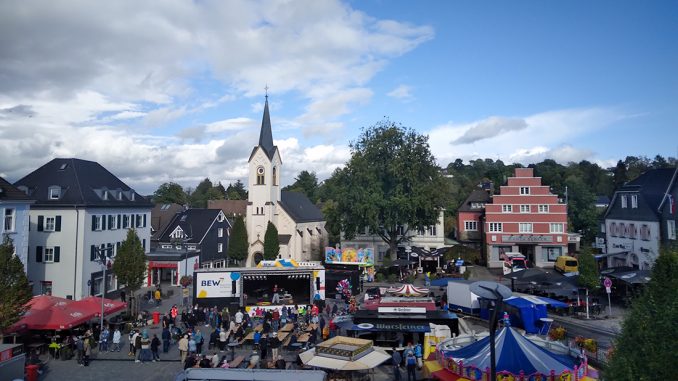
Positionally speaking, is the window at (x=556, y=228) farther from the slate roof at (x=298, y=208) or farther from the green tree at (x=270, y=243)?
the green tree at (x=270, y=243)

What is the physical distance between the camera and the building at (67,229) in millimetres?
34375

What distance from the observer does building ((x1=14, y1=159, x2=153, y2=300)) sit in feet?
113

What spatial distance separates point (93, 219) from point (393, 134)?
2859 centimetres

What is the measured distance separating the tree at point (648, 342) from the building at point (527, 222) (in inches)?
1752

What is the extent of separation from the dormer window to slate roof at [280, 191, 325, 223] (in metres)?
27.5

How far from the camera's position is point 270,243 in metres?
54.4

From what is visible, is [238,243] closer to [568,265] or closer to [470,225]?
[470,225]

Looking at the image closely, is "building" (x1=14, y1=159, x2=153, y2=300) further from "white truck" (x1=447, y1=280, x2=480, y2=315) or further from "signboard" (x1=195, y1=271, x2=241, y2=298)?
"white truck" (x1=447, y1=280, x2=480, y2=315)

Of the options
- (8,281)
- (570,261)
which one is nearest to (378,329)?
(8,281)

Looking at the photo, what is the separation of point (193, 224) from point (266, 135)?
1509 centimetres

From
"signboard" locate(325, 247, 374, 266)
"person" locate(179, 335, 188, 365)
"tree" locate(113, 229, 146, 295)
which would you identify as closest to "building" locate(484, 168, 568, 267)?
"signboard" locate(325, 247, 374, 266)

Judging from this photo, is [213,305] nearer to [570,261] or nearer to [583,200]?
[570,261]

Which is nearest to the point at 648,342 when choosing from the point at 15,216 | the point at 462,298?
the point at 462,298

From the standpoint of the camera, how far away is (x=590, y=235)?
65312mm
